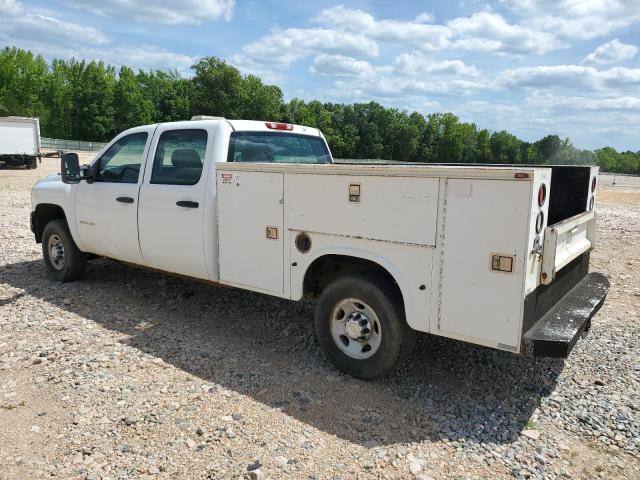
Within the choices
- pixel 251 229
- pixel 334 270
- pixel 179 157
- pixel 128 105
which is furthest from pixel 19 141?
pixel 128 105

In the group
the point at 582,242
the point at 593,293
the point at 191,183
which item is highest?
the point at 191,183

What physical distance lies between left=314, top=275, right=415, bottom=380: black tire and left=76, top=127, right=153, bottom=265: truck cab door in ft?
8.30

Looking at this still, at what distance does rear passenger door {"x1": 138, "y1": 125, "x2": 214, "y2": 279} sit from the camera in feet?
A: 16.9

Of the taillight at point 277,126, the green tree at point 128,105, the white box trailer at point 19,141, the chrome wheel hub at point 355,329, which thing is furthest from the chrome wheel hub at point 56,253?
the green tree at point 128,105

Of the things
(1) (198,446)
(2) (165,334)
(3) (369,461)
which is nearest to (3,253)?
(2) (165,334)

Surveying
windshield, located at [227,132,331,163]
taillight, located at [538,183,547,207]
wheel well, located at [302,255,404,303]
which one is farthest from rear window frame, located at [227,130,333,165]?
taillight, located at [538,183,547,207]

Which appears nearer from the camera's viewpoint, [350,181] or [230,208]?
[350,181]

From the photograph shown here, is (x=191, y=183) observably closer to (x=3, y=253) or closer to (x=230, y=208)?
(x=230, y=208)

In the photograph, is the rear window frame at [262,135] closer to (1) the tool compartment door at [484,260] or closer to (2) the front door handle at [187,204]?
(2) the front door handle at [187,204]

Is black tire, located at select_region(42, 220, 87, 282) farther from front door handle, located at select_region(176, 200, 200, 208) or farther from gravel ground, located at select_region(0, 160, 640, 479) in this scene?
front door handle, located at select_region(176, 200, 200, 208)

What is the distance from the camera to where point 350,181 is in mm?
4094

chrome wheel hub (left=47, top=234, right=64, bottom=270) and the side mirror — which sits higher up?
the side mirror

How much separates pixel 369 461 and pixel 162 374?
6.51 feet

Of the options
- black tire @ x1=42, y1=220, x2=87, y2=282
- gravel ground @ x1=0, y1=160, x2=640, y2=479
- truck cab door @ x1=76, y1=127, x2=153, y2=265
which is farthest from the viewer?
black tire @ x1=42, y1=220, x2=87, y2=282
